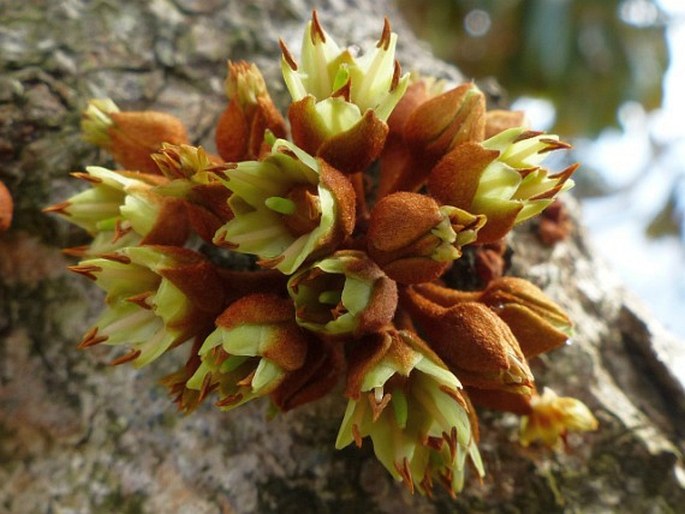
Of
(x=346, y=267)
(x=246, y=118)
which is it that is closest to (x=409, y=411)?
(x=346, y=267)

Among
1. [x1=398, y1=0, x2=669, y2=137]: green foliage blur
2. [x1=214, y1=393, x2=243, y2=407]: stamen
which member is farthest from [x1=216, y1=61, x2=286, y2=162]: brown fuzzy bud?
[x1=398, y1=0, x2=669, y2=137]: green foliage blur

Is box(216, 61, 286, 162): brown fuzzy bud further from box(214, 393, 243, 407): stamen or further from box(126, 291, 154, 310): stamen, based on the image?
box(214, 393, 243, 407): stamen

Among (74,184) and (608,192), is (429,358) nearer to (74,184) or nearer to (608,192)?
(74,184)

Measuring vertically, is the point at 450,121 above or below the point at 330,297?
above

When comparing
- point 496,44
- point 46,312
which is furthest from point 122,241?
point 496,44

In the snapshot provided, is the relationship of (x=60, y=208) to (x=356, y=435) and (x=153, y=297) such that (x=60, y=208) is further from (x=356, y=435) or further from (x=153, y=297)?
(x=356, y=435)

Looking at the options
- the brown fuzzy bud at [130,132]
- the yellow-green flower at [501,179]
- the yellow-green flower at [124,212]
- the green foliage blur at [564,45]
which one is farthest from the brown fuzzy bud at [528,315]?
the green foliage blur at [564,45]
